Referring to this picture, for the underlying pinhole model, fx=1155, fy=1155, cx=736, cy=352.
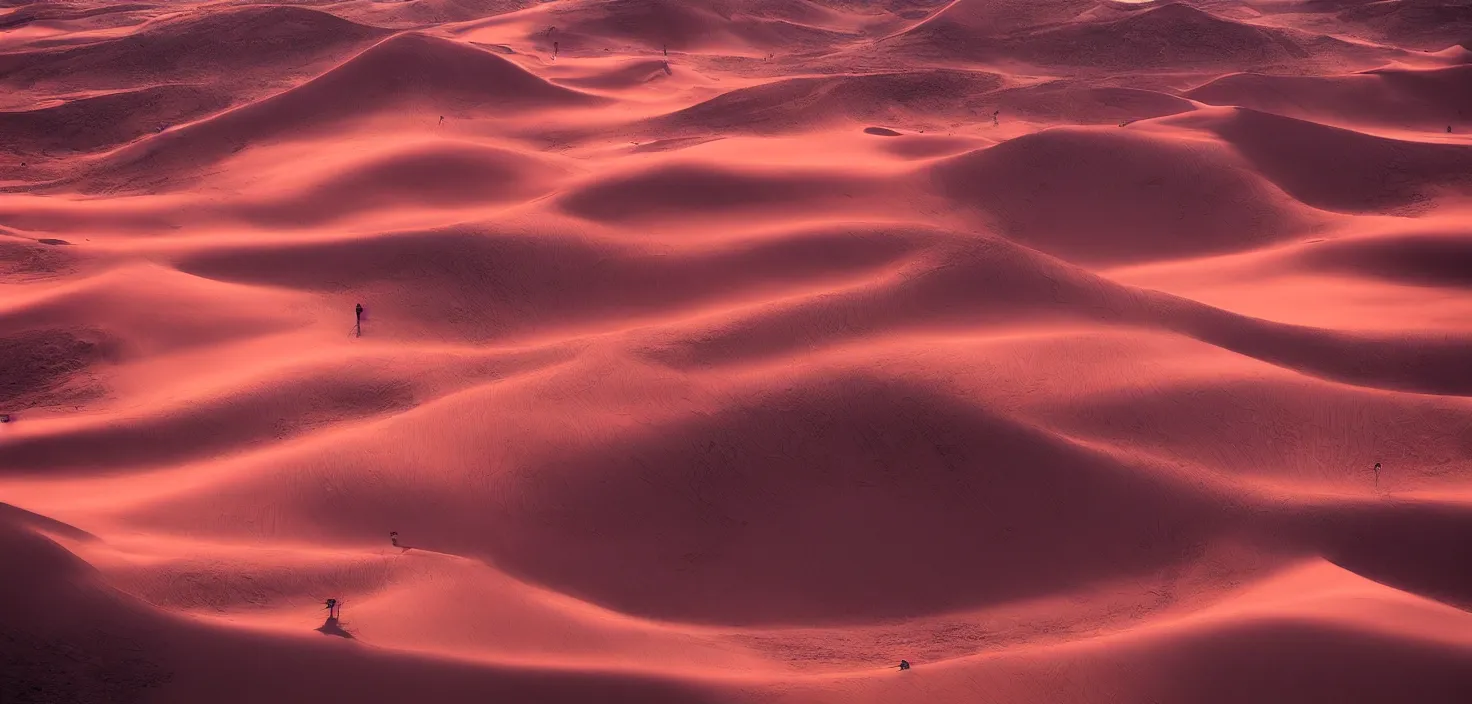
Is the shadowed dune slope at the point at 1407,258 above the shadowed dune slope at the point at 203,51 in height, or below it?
below

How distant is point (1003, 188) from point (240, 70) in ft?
56.9

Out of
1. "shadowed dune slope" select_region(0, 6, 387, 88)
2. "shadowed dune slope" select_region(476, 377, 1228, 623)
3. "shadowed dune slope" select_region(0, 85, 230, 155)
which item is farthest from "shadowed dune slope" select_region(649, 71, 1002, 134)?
"shadowed dune slope" select_region(476, 377, 1228, 623)

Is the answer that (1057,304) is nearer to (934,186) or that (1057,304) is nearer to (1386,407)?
(1386,407)

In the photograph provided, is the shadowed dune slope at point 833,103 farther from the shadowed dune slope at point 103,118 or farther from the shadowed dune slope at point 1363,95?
the shadowed dune slope at point 103,118

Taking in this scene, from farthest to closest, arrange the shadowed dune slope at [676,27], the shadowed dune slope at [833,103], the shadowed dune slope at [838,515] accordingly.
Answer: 1. the shadowed dune slope at [676,27]
2. the shadowed dune slope at [833,103]
3. the shadowed dune slope at [838,515]

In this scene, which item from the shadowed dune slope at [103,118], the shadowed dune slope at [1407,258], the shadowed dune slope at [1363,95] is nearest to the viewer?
the shadowed dune slope at [1407,258]

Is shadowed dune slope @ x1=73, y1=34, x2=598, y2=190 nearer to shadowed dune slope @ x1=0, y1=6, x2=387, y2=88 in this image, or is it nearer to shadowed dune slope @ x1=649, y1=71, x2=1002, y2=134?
shadowed dune slope @ x1=649, y1=71, x2=1002, y2=134

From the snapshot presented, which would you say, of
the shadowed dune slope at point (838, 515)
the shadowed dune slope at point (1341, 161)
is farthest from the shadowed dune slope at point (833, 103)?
the shadowed dune slope at point (838, 515)

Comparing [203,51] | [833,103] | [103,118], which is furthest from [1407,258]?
[203,51]

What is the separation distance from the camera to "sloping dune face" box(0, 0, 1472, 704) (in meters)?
6.66

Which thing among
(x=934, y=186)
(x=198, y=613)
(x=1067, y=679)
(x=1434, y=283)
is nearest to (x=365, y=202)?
(x=934, y=186)

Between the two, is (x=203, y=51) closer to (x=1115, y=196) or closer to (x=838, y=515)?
(x=1115, y=196)

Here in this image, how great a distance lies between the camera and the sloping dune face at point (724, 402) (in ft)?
21.9

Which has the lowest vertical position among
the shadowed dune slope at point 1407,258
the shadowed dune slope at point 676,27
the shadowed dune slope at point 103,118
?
the shadowed dune slope at point 1407,258
